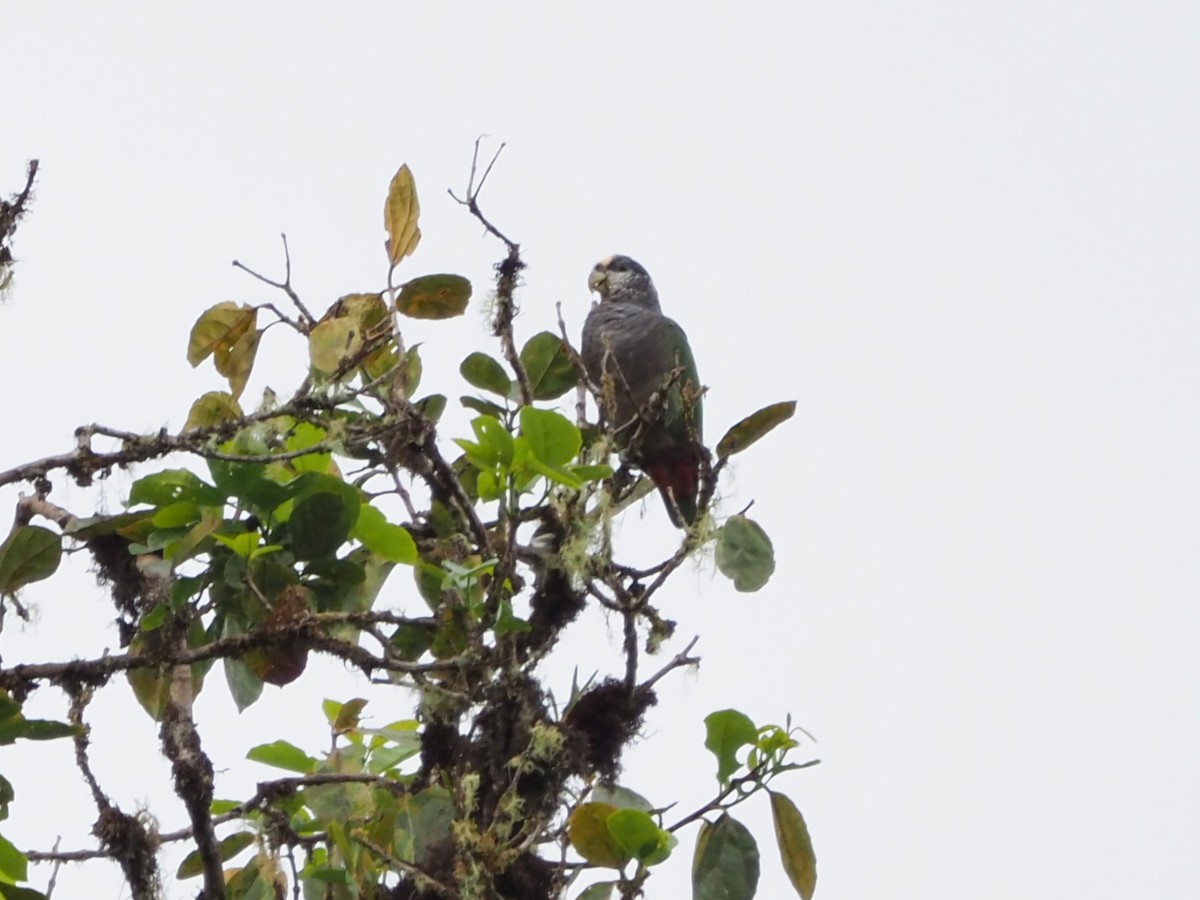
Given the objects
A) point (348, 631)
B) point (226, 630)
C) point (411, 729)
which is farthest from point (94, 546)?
point (411, 729)

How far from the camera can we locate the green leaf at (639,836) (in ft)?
5.61

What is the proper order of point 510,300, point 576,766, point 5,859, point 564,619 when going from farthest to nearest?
1. point 510,300
2. point 564,619
3. point 576,766
4. point 5,859

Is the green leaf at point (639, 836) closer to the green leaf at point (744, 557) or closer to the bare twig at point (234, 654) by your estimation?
the bare twig at point (234, 654)

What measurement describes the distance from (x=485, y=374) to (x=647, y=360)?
2029 mm

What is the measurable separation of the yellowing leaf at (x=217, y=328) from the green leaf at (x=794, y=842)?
1.18m

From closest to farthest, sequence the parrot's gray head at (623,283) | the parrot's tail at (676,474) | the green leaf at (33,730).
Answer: the green leaf at (33,730) < the parrot's tail at (676,474) < the parrot's gray head at (623,283)

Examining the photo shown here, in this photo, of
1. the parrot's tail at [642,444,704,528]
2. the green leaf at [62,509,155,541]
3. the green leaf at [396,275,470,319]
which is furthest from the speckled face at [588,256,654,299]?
the green leaf at [62,509,155,541]

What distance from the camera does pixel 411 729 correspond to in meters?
2.39

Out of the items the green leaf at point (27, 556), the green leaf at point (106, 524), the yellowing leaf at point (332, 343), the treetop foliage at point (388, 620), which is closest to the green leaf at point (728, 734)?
the treetop foliage at point (388, 620)

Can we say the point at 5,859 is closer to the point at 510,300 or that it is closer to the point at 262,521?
the point at 262,521

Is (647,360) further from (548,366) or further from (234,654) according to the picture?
(234,654)

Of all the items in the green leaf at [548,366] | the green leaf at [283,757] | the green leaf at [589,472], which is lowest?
the green leaf at [283,757]

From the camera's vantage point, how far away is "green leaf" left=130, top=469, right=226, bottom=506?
1.82 m

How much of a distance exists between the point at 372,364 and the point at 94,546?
559mm
